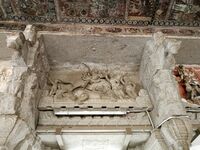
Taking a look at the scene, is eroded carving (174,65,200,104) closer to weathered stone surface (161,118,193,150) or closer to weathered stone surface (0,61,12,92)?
weathered stone surface (161,118,193,150)

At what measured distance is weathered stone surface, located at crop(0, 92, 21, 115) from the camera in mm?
3229

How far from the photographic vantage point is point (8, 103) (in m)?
3.29

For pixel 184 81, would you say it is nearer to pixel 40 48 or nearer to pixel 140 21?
pixel 140 21

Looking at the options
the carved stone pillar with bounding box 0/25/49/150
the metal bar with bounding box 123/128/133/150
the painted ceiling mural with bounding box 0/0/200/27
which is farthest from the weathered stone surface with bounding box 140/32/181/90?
the carved stone pillar with bounding box 0/25/49/150

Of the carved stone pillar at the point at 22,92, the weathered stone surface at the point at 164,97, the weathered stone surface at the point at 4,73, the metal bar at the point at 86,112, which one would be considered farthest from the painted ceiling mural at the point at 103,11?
the metal bar at the point at 86,112

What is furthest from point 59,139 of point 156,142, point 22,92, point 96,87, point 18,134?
point 156,142

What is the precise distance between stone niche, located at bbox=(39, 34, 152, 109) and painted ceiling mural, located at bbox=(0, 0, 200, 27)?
15.2 inches

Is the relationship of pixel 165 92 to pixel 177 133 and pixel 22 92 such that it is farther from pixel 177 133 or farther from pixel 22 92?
pixel 22 92

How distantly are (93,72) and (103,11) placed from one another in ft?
3.33

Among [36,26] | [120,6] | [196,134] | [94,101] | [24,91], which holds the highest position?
[120,6]

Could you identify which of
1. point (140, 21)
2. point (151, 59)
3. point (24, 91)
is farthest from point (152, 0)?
point (24, 91)

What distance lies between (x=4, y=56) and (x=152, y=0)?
2.60 m

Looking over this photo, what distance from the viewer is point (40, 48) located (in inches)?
170

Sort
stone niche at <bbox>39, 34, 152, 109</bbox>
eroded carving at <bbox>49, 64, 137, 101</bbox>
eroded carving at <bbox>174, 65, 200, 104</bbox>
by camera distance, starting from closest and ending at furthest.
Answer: stone niche at <bbox>39, 34, 152, 109</bbox> < eroded carving at <bbox>49, 64, 137, 101</bbox> < eroded carving at <bbox>174, 65, 200, 104</bbox>
